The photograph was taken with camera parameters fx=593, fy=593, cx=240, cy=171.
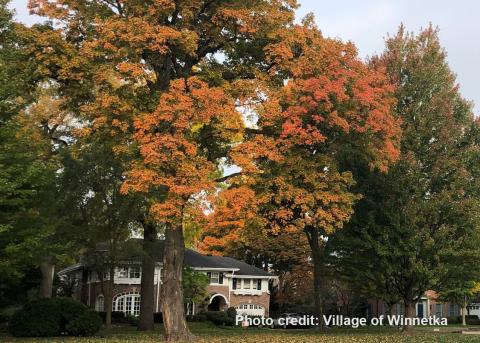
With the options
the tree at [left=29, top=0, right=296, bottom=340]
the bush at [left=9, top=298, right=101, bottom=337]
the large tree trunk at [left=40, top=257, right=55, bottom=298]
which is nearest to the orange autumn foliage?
the tree at [left=29, top=0, right=296, bottom=340]

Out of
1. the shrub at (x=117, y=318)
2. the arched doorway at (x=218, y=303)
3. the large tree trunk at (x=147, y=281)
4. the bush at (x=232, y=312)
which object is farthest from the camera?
the arched doorway at (x=218, y=303)

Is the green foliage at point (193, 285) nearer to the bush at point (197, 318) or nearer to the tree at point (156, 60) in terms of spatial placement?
the bush at point (197, 318)

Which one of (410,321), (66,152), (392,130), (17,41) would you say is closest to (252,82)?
(392,130)

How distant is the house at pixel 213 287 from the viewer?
51656 mm

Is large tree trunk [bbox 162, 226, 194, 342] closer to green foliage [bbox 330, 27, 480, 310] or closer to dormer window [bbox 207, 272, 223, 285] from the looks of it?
green foliage [bbox 330, 27, 480, 310]

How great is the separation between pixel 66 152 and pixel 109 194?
3.07 meters

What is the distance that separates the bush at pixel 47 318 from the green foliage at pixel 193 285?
20151 mm

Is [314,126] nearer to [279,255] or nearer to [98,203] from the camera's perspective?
[98,203]

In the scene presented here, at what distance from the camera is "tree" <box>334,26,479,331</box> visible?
1182 inches

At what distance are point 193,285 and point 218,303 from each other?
10.2 meters

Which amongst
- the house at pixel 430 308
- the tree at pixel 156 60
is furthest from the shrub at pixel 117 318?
the house at pixel 430 308

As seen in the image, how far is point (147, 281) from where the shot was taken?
3619cm

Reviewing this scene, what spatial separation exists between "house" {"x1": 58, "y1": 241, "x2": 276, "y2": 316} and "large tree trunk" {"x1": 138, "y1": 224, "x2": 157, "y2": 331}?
15.0 m

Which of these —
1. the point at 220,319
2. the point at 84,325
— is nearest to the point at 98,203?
the point at 84,325
